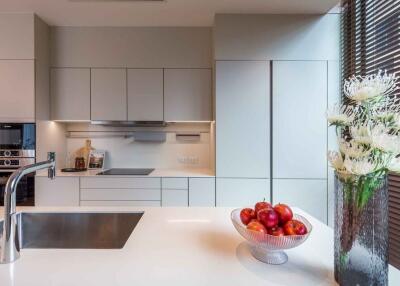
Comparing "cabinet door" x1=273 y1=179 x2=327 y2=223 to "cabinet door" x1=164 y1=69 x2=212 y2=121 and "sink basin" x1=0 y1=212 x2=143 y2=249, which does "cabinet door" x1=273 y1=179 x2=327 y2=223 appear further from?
"sink basin" x1=0 y1=212 x2=143 y2=249

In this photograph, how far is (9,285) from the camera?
0.69m

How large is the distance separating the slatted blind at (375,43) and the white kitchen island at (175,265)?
0.88 meters

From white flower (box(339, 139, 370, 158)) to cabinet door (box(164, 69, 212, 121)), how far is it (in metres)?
2.05

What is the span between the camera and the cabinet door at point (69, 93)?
267cm

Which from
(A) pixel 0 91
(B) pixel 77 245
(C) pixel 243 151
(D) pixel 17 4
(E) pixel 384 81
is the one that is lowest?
(B) pixel 77 245

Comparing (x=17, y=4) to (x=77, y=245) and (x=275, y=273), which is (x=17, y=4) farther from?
(x=275, y=273)

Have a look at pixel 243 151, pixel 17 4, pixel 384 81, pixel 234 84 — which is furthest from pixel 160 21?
pixel 384 81

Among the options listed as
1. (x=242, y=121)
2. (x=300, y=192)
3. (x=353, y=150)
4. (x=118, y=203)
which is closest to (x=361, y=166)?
(x=353, y=150)

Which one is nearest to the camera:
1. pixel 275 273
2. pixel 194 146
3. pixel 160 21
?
pixel 275 273

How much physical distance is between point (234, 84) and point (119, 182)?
4.89 feet

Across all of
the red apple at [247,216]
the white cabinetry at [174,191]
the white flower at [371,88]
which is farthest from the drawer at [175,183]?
the white flower at [371,88]

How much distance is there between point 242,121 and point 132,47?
1.44 meters

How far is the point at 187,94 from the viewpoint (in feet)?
8.85

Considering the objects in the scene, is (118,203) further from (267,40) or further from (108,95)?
(267,40)
